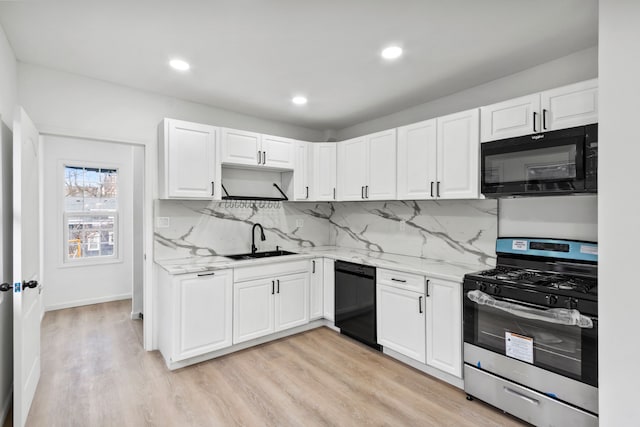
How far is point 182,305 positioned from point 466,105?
324 centimetres

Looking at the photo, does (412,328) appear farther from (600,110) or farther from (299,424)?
(600,110)

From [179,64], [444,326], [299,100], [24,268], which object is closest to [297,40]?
[179,64]

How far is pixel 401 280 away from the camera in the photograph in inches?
117

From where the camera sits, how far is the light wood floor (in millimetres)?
2229

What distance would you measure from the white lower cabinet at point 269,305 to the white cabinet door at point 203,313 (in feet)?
0.34

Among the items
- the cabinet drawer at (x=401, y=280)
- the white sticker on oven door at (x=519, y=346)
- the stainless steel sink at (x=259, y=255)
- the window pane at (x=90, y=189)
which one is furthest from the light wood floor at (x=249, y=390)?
the window pane at (x=90, y=189)

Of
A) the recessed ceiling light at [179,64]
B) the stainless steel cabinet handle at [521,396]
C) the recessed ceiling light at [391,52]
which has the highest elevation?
the recessed ceiling light at [391,52]

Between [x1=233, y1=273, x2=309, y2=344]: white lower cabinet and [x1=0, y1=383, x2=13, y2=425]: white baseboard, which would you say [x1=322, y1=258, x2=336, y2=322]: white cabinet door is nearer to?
[x1=233, y1=273, x2=309, y2=344]: white lower cabinet

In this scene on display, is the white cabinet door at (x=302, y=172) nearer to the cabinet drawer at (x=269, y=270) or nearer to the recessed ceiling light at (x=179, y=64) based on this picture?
the cabinet drawer at (x=269, y=270)

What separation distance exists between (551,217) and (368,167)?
178cm

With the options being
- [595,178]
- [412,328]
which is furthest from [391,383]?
[595,178]

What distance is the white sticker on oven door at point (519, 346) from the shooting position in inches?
83.4

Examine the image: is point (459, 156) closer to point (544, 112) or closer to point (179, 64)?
point (544, 112)

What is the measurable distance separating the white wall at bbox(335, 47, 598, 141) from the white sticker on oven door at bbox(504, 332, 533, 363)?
6.41ft
